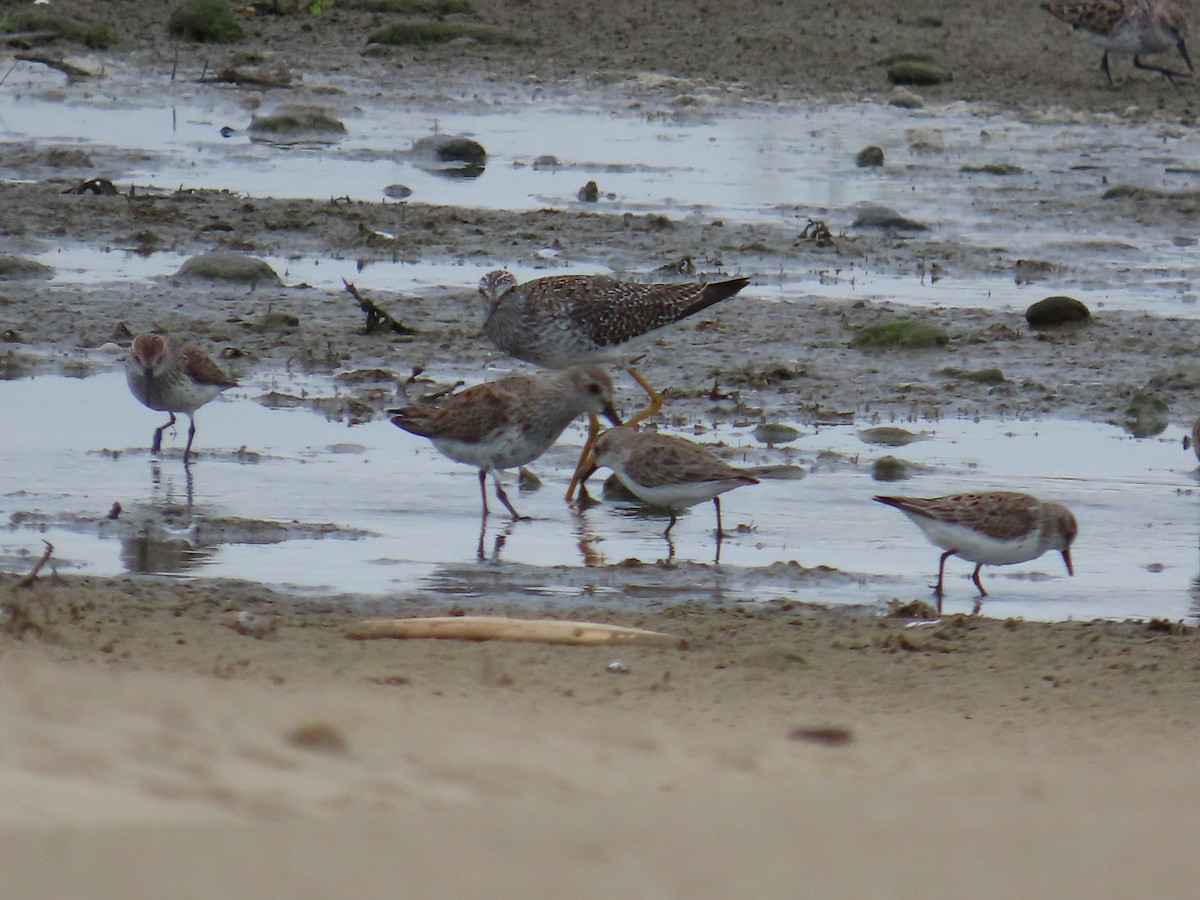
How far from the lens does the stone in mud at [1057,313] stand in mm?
12555

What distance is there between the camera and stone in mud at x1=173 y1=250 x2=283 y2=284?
12.9 m

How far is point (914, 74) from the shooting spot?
2272 centimetres

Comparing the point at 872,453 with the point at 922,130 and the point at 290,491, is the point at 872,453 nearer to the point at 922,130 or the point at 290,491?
the point at 290,491

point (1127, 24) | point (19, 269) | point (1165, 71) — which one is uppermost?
point (1127, 24)

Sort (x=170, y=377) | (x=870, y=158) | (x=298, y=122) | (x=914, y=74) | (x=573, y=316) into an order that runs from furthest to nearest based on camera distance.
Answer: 1. (x=914, y=74)
2. (x=298, y=122)
3. (x=870, y=158)
4. (x=573, y=316)
5. (x=170, y=377)

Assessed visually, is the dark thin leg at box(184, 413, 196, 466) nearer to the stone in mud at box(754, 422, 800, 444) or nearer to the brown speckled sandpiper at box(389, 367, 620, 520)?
the brown speckled sandpiper at box(389, 367, 620, 520)

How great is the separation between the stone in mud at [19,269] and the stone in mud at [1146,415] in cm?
660

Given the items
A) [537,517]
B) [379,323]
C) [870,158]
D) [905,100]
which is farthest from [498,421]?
[905,100]

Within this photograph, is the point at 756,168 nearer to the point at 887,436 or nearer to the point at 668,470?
the point at 887,436

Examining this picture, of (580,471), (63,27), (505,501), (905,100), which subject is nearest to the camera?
(505,501)

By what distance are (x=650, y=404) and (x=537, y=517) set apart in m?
2.00

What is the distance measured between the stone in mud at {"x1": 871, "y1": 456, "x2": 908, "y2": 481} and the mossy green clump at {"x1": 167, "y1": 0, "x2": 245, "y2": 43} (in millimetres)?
14922

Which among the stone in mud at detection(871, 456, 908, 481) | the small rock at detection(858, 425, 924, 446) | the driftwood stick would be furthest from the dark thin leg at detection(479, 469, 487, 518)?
the driftwood stick

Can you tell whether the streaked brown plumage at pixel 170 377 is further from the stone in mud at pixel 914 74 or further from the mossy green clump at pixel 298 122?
the stone in mud at pixel 914 74
